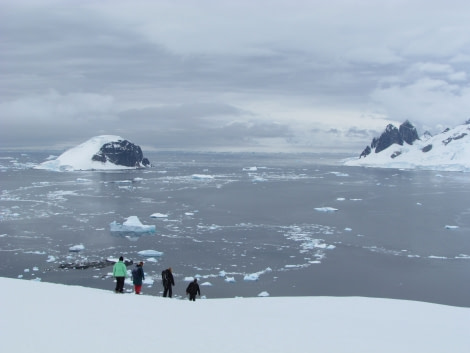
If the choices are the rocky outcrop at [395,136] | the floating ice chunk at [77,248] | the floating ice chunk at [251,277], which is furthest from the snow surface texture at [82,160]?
the floating ice chunk at [251,277]

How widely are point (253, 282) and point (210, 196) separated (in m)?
41.0

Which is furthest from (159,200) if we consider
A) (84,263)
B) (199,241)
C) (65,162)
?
(65,162)

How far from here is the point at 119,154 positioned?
14675 cm

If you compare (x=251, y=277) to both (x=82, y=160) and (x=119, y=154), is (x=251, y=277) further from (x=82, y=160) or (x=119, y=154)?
(x=119, y=154)

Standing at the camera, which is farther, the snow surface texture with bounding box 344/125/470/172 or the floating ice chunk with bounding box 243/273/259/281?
the snow surface texture with bounding box 344/125/470/172

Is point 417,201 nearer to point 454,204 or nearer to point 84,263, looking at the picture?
point 454,204

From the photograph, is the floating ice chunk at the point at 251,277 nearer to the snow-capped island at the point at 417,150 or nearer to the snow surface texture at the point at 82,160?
the snow surface texture at the point at 82,160

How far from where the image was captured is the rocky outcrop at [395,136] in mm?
188625

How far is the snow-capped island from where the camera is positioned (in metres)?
149

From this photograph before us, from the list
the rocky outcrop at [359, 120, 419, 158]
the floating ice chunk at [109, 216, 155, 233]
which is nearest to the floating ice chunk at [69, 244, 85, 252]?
the floating ice chunk at [109, 216, 155, 233]

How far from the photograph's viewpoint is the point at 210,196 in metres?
65.6

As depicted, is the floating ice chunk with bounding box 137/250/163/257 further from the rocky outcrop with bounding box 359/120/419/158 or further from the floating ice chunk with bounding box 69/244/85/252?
the rocky outcrop with bounding box 359/120/419/158

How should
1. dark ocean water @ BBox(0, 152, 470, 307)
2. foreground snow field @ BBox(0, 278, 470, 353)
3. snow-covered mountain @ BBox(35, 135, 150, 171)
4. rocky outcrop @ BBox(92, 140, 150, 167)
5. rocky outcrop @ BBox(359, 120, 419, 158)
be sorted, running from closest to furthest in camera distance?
foreground snow field @ BBox(0, 278, 470, 353) < dark ocean water @ BBox(0, 152, 470, 307) < snow-covered mountain @ BBox(35, 135, 150, 171) < rocky outcrop @ BBox(92, 140, 150, 167) < rocky outcrop @ BBox(359, 120, 419, 158)

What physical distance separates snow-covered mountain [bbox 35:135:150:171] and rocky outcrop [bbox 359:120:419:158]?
318ft
